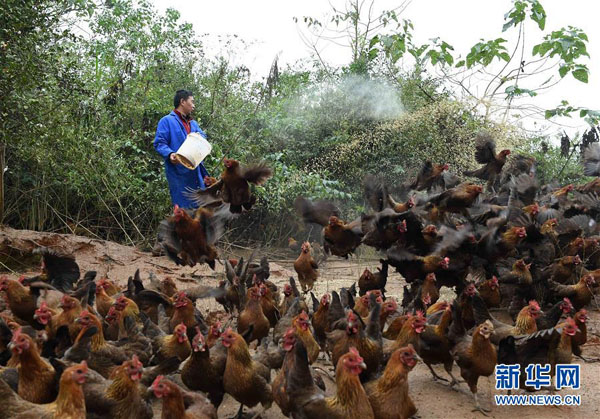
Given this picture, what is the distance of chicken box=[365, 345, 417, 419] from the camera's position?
11.8ft

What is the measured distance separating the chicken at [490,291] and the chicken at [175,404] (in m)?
3.34

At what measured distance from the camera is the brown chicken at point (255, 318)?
5.18m

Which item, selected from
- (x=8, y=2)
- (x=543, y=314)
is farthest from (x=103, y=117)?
(x=543, y=314)

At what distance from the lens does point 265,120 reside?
11.9 meters

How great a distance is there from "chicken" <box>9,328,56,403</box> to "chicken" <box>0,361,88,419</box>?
347 millimetres

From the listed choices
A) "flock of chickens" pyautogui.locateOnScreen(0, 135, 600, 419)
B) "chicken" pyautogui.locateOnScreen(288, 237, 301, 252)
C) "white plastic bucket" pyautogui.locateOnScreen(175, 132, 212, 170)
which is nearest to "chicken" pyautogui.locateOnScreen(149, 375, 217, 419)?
"flock of chickens" pyautogui.locateOnScreen(0, 135, 600, 419)

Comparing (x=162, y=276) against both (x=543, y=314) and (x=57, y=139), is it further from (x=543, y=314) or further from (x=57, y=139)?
(x=543, y=314)

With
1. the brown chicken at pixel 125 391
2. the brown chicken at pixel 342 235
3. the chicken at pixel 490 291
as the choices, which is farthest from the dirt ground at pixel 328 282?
the brown chicken at pixel 342 235

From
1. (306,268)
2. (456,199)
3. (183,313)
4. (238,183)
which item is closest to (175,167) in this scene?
(238,183)

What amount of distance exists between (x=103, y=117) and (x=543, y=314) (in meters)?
7.16

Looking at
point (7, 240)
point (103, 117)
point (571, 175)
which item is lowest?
point (7, 240)

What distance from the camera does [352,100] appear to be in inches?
514

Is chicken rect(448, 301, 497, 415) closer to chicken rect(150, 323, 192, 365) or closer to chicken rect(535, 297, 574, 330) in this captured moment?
chicken rect(535, 297, 574, 330)

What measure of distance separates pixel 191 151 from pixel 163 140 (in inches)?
51.1
